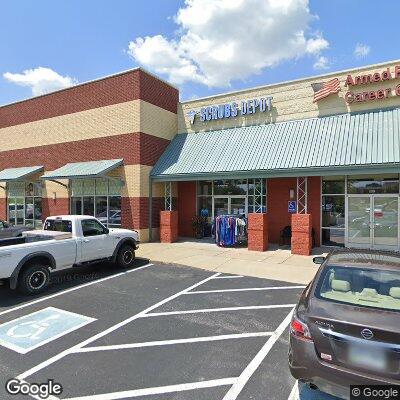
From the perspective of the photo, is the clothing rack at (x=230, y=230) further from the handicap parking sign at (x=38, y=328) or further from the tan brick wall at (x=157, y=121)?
the handicap parking sign at (x=38, y=328)

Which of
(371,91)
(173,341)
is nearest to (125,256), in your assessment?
(173,341)

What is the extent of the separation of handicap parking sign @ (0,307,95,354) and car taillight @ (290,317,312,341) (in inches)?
158

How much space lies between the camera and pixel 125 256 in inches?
420

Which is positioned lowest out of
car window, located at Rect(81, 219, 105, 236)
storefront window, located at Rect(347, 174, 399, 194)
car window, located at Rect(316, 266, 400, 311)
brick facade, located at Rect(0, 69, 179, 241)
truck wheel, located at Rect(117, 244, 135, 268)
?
truck wheel, located at Rect(117, 244, 135, 268)

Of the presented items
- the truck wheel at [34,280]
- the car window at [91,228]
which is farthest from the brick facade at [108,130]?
the truck wheel at [34,280]

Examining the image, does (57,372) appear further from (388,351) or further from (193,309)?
(388,351)

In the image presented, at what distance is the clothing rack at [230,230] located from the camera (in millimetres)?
14055

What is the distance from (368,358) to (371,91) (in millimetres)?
12465

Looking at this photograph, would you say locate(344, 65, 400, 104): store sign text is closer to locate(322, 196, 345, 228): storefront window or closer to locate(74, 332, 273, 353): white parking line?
locate(322, 196, 345, 228): storefront window

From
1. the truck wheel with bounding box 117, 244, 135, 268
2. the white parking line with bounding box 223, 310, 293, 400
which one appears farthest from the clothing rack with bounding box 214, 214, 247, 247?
the white parking line with bounding box 223, 310, 293, 400

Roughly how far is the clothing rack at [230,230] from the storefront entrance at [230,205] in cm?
121

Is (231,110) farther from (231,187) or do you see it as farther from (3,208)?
(3,208)

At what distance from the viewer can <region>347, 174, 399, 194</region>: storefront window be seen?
41.5 feet

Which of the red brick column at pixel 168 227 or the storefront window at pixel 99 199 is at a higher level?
the storefront window at pixel 99 199
